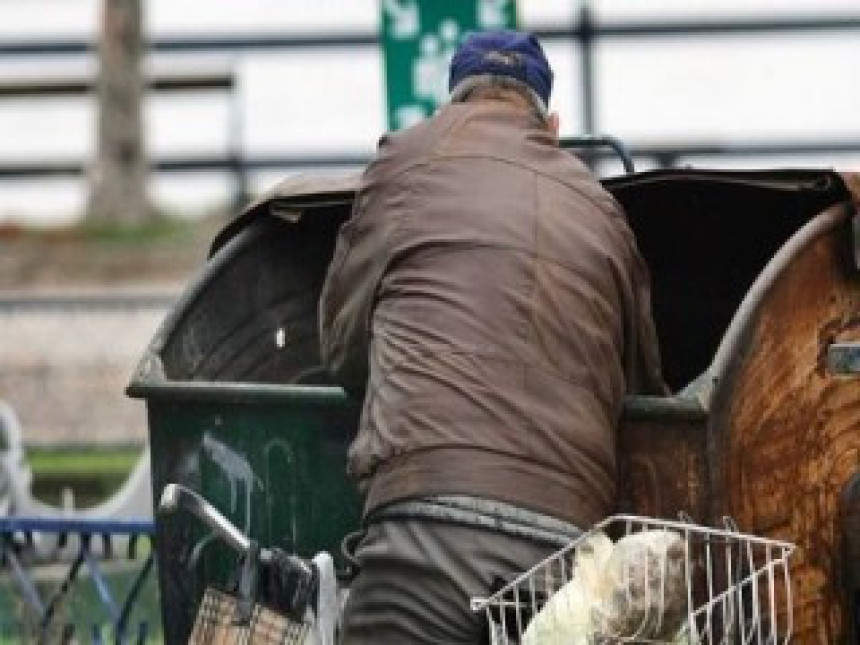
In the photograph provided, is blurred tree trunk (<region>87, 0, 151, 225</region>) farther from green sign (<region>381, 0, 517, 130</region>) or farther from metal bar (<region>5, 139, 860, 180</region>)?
green sign (<region>381, 0, 517, 130</region>)

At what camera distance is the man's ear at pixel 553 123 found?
20.0 ft

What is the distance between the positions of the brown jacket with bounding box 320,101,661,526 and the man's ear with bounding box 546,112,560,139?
0.22ft

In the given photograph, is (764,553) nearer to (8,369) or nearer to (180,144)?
(8,369)

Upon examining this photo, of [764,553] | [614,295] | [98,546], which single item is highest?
[614,295]

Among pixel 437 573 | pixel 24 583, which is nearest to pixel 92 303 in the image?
pixel 24 583

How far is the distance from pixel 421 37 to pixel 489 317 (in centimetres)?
425

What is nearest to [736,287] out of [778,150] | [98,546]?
[98,546]

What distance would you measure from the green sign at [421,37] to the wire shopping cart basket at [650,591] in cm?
409

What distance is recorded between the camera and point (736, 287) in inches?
277

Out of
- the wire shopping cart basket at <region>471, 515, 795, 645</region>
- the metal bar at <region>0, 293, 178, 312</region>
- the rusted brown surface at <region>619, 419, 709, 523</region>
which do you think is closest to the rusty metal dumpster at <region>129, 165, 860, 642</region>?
the rusted brown surface at <region>619, 419, 709, 523</region>

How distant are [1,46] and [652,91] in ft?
13.1

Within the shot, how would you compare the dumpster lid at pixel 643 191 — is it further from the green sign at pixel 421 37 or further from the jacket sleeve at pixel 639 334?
the green sign at pixel 421 37

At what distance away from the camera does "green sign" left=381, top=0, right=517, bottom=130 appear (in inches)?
385

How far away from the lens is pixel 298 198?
6887mm
